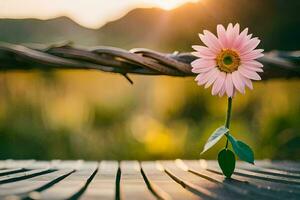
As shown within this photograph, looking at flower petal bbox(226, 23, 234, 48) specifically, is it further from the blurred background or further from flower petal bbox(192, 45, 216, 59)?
the blurred background

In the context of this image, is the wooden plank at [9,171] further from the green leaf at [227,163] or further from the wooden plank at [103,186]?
the green leaf at [227,163]

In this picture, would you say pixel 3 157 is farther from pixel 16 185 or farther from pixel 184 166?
pixel 16 185

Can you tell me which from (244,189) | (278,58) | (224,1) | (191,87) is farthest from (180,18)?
(244,189)

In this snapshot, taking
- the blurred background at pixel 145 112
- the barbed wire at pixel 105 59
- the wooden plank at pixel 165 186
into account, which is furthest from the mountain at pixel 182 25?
the wooden plank at pixel 165 186

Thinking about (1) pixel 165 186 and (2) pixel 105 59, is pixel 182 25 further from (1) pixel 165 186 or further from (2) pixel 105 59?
(1) pixel 165 186

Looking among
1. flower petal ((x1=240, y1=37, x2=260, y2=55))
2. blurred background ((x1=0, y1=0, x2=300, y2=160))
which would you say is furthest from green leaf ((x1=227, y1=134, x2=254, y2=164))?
blurred background ((x1=0, y1=0, x2=300, y2=160))

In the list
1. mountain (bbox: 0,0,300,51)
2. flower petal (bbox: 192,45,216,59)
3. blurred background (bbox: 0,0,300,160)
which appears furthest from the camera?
mountain (bbox: 0,0,300,51)
